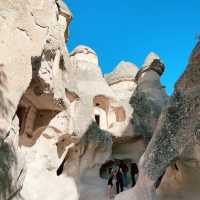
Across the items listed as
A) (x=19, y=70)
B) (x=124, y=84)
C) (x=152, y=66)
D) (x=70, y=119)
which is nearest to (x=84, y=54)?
(x=124, y=84)

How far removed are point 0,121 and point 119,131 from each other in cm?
828

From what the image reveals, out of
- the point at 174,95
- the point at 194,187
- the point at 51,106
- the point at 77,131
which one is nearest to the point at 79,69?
the point at 77,131

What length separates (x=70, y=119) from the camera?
935cm

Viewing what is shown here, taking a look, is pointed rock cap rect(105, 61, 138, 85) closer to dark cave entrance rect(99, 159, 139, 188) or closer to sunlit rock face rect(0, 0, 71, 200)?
dark cave entrance rect(99, 159, 139, 188)

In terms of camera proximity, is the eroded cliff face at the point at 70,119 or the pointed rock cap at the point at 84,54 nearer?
the eroded cliff face at the point at 70,119

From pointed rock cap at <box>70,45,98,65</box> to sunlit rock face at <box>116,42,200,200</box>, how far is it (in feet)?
32.7

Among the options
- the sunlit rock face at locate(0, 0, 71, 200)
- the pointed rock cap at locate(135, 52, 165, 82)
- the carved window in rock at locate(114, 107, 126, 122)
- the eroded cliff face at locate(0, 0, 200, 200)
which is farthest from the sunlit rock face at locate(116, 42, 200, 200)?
the pointed rock cap at locate(135, 52, 165, 82)

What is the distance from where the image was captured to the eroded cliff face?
197 inches

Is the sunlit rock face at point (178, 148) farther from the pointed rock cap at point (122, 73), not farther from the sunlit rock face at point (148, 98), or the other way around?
the pointed rock cap at point (122, 73)

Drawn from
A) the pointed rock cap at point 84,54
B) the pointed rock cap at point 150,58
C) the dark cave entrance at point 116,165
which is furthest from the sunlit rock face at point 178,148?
the pointed rock cap at point 150,58

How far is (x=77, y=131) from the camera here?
9.88 metres

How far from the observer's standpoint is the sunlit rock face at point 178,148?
464 cm

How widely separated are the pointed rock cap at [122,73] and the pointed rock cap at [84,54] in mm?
2825

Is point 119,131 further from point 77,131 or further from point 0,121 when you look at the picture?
point 0,121
